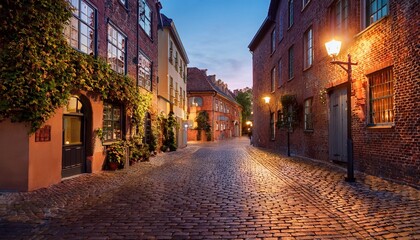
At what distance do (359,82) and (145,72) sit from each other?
11109mm

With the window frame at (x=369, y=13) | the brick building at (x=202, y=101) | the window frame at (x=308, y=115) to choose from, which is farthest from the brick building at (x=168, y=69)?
the brick building at (x=202, y=101)

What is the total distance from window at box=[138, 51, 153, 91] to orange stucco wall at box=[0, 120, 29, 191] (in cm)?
903

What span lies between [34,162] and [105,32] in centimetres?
584

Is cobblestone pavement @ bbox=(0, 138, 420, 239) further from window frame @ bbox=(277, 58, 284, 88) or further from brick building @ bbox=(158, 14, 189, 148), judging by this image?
brick building @ bbox=(158, 14, 189, 148)

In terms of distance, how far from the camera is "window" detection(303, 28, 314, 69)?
1541cm

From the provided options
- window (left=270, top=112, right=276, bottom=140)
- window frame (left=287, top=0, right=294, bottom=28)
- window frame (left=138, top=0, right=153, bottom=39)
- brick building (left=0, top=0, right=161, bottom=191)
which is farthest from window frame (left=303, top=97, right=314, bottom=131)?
window frame (left=138, top=0, right=153, bottom=39)

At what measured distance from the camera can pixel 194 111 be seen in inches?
1861

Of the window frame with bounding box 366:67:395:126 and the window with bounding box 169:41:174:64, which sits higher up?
the window with bounding box 169:41:174:64

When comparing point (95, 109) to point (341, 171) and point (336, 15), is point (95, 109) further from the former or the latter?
point (336, 15)

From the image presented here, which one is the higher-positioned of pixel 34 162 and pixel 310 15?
pixel 310 15

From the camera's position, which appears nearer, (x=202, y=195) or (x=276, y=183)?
(x=202, y=195)

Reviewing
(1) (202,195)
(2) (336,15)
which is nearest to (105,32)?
(1) (202,195)

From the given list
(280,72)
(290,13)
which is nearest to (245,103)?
(280,72)

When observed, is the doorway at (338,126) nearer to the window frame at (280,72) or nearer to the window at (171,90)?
the window frame at (280,72)
